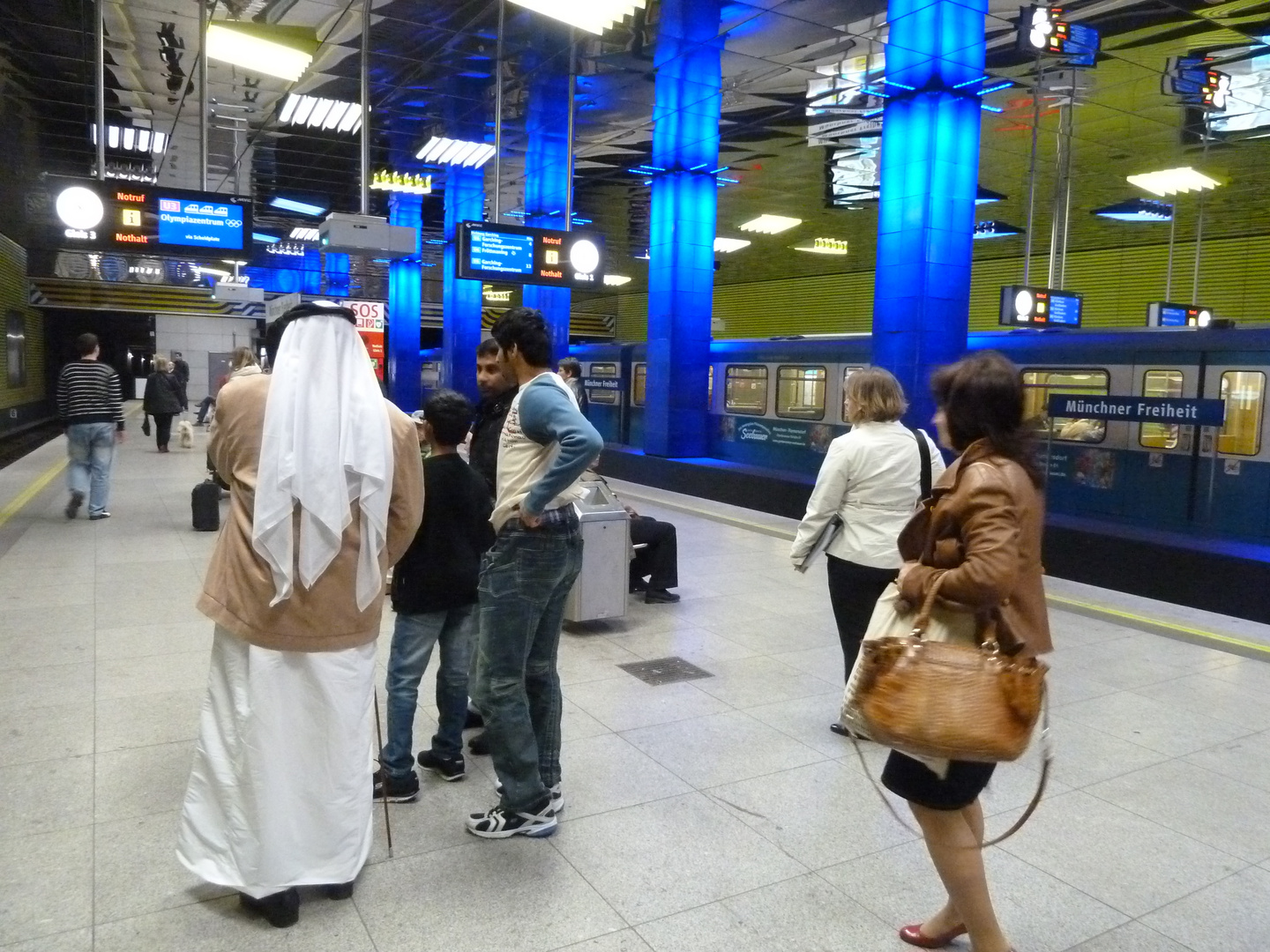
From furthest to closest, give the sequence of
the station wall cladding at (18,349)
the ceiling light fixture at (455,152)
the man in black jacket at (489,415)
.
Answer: the station wall cladding at (18,349)
the ceiling light fixture at (455,152)
the man in black jacket at (489,415)

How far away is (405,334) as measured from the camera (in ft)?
81.7

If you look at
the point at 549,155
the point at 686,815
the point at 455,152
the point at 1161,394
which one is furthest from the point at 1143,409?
the point at 455,152

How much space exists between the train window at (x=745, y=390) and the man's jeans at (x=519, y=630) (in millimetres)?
11659

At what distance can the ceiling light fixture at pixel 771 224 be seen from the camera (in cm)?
2048

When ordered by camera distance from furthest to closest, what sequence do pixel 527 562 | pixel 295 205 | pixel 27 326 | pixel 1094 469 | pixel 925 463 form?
pixel 27 326 → pixel 295 205 → pixel 1094 469 → pixel 925 463 → pixel 527 562

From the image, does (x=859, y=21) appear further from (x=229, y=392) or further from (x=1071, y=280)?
(x=1071, y=280)

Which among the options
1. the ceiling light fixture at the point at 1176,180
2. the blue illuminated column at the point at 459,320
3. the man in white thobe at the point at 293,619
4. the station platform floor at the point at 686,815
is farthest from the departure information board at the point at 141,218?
the ceiling light fixture at the point at 1176,180

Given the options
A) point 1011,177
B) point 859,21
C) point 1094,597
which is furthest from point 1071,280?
point 1094,597

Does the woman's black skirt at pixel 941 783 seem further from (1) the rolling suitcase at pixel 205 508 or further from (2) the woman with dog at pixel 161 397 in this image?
(2) the woman with dog at pixel 161 397

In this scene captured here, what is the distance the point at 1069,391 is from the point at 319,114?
430 inches

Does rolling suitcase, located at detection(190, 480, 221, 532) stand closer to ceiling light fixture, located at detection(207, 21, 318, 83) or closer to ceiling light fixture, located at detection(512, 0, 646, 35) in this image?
ceiling light fixture, located at detection(207, 21, 318, 83)

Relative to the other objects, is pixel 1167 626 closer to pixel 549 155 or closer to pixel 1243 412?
pixel 1243 412

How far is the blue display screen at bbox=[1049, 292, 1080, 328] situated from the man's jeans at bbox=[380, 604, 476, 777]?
12.0 m

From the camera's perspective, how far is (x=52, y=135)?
→ 15234 millimetres
